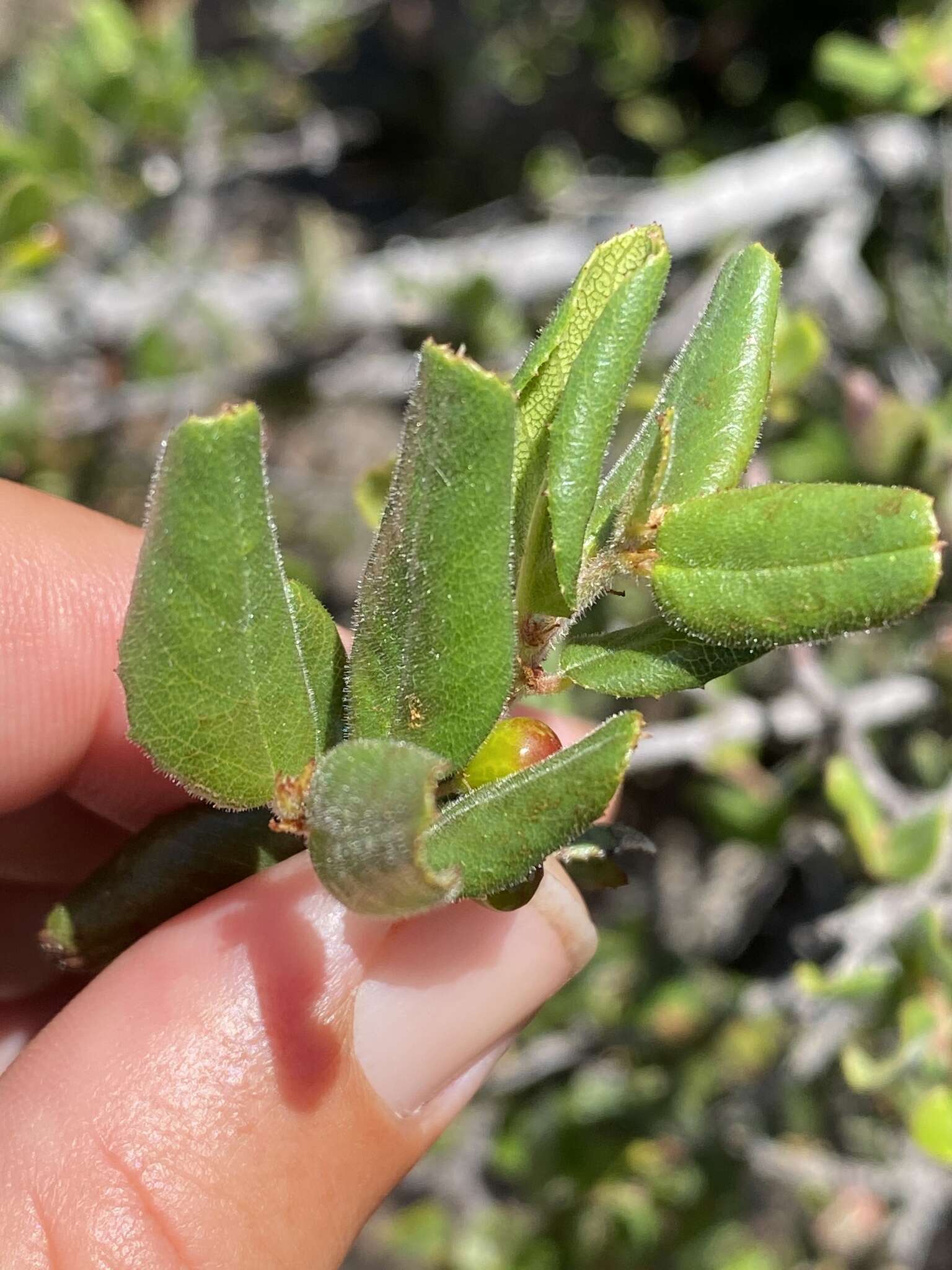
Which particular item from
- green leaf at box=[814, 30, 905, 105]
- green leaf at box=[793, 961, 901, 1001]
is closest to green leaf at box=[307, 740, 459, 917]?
green leaf at box=[793, 961, 901, 1001]

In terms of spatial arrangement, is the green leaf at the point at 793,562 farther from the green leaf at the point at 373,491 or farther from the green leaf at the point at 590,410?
the green leaf at the point at 373,491

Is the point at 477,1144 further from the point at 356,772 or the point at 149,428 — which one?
the point at 149,428

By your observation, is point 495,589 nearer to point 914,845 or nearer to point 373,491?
point 373,491

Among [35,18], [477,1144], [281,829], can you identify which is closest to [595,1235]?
[477,1144]

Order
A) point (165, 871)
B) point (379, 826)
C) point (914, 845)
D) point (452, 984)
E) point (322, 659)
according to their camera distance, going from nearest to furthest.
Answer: point (379, 826) < point (322, 659) < point (165, 871) < point (452, 984) < point (914, 845)

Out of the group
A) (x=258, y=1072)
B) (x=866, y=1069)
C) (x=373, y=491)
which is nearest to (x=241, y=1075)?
(x=258, y=1072)
